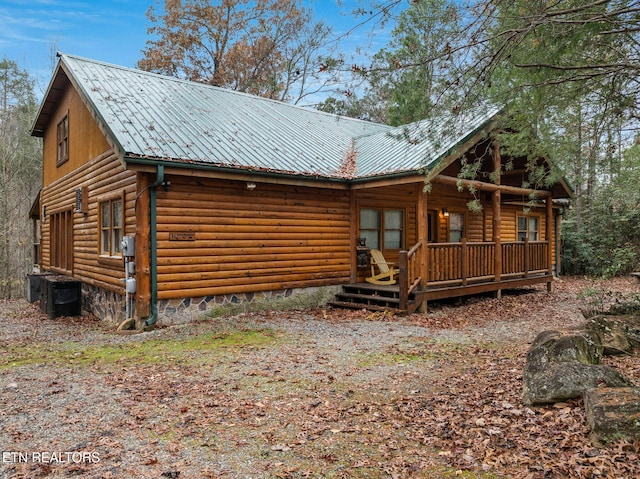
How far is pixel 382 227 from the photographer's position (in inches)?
490

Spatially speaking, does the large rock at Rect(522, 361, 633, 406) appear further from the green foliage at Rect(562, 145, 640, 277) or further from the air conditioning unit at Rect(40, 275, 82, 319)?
the green foliage at Rect(562, 145, 640, 277)

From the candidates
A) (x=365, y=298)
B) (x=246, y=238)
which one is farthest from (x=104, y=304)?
(x=365, y=298)

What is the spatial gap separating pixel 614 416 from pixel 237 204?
7.65 m

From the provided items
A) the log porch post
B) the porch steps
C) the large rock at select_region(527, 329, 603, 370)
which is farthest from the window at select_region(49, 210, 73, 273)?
the large rock at select_region(527, 329, 603, 370)

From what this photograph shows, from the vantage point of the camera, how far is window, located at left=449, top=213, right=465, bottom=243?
1460cm

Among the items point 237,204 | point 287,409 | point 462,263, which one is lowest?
point 287,409

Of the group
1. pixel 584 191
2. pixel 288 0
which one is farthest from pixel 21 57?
pixel 584 191

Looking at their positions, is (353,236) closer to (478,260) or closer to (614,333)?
(478,260)

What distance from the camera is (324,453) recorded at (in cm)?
354

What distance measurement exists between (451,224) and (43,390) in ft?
40.4

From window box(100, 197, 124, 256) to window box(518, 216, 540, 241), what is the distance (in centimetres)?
1534

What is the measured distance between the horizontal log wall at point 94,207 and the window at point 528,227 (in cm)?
1541

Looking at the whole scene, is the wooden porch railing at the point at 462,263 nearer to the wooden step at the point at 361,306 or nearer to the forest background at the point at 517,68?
the wooden step at the point at 361,306

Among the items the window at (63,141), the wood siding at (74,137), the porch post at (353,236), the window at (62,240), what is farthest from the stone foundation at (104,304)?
the porch post at (353,236)
